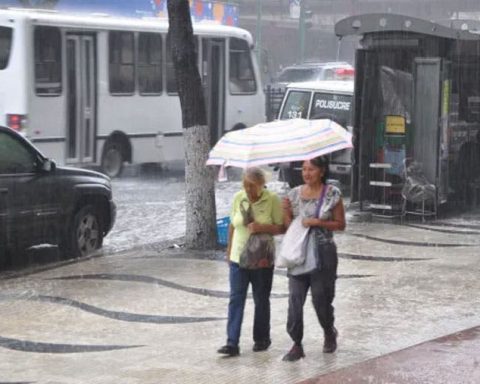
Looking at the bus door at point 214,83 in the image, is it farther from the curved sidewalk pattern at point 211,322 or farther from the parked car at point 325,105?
the curved sidewalk pattern at point 211,322

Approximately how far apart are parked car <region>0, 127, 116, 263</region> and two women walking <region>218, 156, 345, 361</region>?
4.09 metres

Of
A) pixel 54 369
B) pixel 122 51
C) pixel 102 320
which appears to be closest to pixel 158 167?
pixel 122 51

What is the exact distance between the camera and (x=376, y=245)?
1169 centimetres

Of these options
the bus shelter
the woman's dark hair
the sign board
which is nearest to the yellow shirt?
the woman's dark hair

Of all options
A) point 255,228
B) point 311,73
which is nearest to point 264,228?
point 255,228

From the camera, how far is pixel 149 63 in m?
19.3

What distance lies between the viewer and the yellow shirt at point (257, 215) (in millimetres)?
6922

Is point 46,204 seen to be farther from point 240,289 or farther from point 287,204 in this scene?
point 287,204

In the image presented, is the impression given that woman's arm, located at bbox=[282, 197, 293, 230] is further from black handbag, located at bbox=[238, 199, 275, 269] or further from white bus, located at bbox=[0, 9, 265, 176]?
white bus, located at bbox=[0, 9, 265, 176]

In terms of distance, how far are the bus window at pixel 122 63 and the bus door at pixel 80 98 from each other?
0.48 m

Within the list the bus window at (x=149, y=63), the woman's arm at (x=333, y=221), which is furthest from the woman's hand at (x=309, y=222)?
the bus window at (x=149, y=63)

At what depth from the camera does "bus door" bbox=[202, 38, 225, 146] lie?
20875 millimetres

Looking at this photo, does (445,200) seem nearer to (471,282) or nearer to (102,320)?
(471,282)

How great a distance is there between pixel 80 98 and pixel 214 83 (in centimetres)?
402
